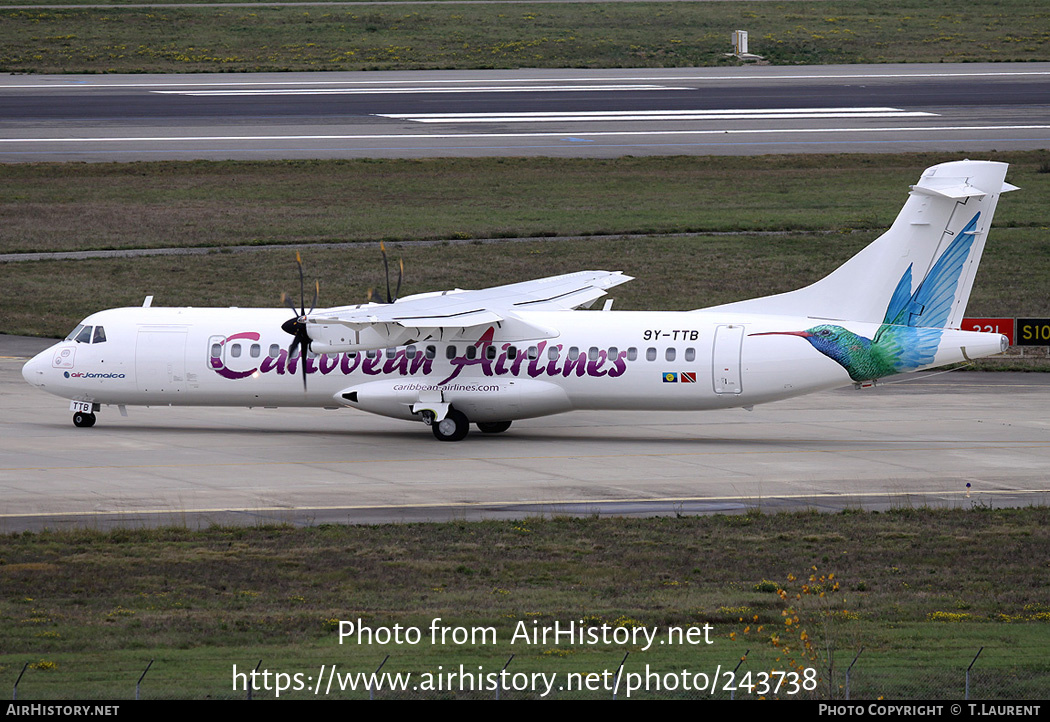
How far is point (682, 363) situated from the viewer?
36.2 m

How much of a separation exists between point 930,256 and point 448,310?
40.1 feet

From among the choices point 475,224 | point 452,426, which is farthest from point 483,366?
point 475,224

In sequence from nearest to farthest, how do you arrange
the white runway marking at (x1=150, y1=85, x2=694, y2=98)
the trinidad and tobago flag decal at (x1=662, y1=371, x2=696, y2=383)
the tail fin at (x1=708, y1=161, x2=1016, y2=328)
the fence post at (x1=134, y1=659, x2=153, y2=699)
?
the fence post at (x1=134, y1=659, x2=153, y2=699) < the tail fin at (x1=708, y1=161, x2=1016, y2=328) < the trinidad and tobago flag decal at (x1=662, y1=371, x2=696, y2=383) < the white runway marking at (x1=150, y1=85, x2=694, y2=98)

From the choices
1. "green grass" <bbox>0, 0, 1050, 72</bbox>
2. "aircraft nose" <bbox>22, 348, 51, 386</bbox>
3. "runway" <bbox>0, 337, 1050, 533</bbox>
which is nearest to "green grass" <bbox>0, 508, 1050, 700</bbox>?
"runway" <bbox>0, 337, 1050, 533</bbox>

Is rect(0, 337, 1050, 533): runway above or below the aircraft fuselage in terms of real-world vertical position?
below

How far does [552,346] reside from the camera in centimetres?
3700

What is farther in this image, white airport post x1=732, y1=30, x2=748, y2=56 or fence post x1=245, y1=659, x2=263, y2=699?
white airport post x1=732, y1=30, x2=748, y2=56

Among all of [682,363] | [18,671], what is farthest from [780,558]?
[18,671]

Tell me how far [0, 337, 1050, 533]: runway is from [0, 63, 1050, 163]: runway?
124 feet

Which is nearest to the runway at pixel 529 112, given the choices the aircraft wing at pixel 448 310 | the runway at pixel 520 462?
the runway at pixel 520 462

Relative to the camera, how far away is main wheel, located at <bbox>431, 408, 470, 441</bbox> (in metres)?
37.3

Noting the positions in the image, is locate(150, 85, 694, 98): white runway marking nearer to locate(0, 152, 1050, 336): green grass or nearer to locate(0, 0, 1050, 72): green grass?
locate(0, 0, 1050, 72): green grass
